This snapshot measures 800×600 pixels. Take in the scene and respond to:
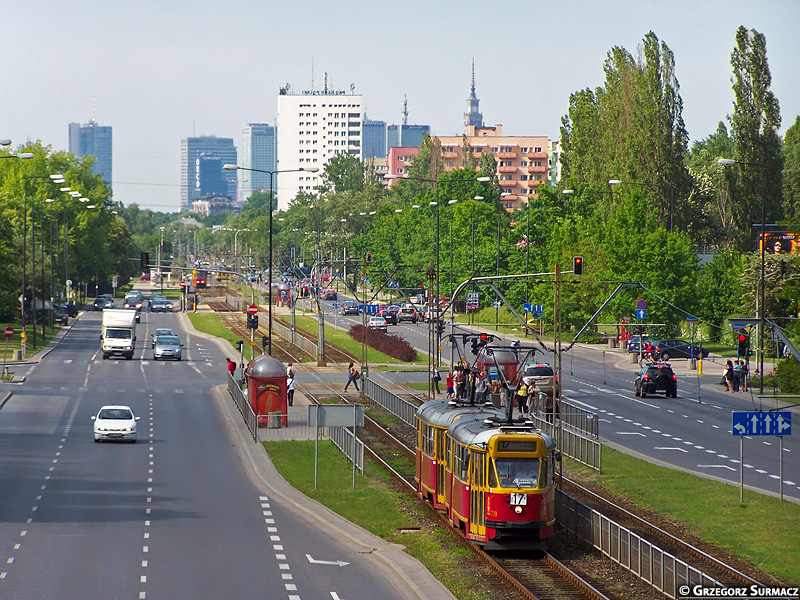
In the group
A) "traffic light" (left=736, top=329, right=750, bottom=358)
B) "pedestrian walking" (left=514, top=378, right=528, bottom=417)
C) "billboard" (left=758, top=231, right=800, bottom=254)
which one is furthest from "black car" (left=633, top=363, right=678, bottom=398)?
"billboard" (left=758, top=231, right=800, bottom=254)

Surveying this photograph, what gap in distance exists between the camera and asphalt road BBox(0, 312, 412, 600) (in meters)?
22.3

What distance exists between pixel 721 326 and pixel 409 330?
1189 inches

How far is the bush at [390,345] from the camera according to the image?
8219cm

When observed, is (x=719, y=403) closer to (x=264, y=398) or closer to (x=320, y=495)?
(x=264, y=398)

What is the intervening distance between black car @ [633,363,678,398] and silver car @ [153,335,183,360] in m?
33.7

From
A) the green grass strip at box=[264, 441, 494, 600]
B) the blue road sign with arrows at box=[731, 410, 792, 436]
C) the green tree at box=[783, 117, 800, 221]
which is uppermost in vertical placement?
the green tree at box=[783, 117, 800, 221]

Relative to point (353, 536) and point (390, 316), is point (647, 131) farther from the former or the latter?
point (353, 536)

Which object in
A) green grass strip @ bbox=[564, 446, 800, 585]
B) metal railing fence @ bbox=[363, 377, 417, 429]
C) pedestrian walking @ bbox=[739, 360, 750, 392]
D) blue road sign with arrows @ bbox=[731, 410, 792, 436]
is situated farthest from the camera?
pedestrian walking @ bbox=[739, 360, 750, 392]

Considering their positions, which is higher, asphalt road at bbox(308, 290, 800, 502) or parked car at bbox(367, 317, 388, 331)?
parked car at bbox(367, 317, 388, 331)

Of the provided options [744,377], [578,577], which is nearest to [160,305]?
[744,377]

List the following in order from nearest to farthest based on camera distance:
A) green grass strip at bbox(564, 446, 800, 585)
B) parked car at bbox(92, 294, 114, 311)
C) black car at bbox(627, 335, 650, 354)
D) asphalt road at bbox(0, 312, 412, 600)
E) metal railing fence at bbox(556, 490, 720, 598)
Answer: metal railing fence at bbox(556, 490, 720, 598) → asphalt road at bbox(0, 312, 412, 600) → green grass strip at bbox(564, 446, 800, 585) → black car at bbox(627, 335, 650, 354) → parked car at bbox(92, 294, 114, 311)

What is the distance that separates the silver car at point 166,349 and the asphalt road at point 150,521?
2370cm

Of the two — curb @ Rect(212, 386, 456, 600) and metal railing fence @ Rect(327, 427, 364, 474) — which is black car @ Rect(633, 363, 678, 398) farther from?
curb @ Rect(212, 386, 456, 600)

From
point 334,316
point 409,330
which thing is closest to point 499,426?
point 409,330
